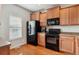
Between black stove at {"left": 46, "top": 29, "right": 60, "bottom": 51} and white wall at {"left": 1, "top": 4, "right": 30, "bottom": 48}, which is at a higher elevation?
white wall at {"left": 1, "top": 4, "right": 30, "bottom": 48}

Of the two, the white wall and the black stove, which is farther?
the black stove

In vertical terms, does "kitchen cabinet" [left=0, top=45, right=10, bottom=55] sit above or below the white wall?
below

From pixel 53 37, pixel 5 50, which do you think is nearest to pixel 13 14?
pixel 5 50

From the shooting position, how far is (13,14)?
1.27 metres

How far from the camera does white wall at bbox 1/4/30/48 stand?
3.89 ft

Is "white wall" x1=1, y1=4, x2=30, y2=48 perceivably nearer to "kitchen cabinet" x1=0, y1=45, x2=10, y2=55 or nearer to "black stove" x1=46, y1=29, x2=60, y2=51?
"kitchen cabinet" x1=0, y1=45, x2=10, y2=55

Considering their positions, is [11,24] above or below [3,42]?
above

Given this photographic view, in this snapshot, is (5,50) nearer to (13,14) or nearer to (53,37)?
(13,14)

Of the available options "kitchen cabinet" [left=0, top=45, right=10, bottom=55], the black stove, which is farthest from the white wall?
the black stove

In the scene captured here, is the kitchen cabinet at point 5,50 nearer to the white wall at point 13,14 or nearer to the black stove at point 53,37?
the white wall at point 13,14

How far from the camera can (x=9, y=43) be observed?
1.24 meters

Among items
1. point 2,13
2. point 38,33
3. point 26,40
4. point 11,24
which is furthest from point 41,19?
point 2,13

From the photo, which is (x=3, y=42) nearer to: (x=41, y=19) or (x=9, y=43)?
(x=9, y=43)
